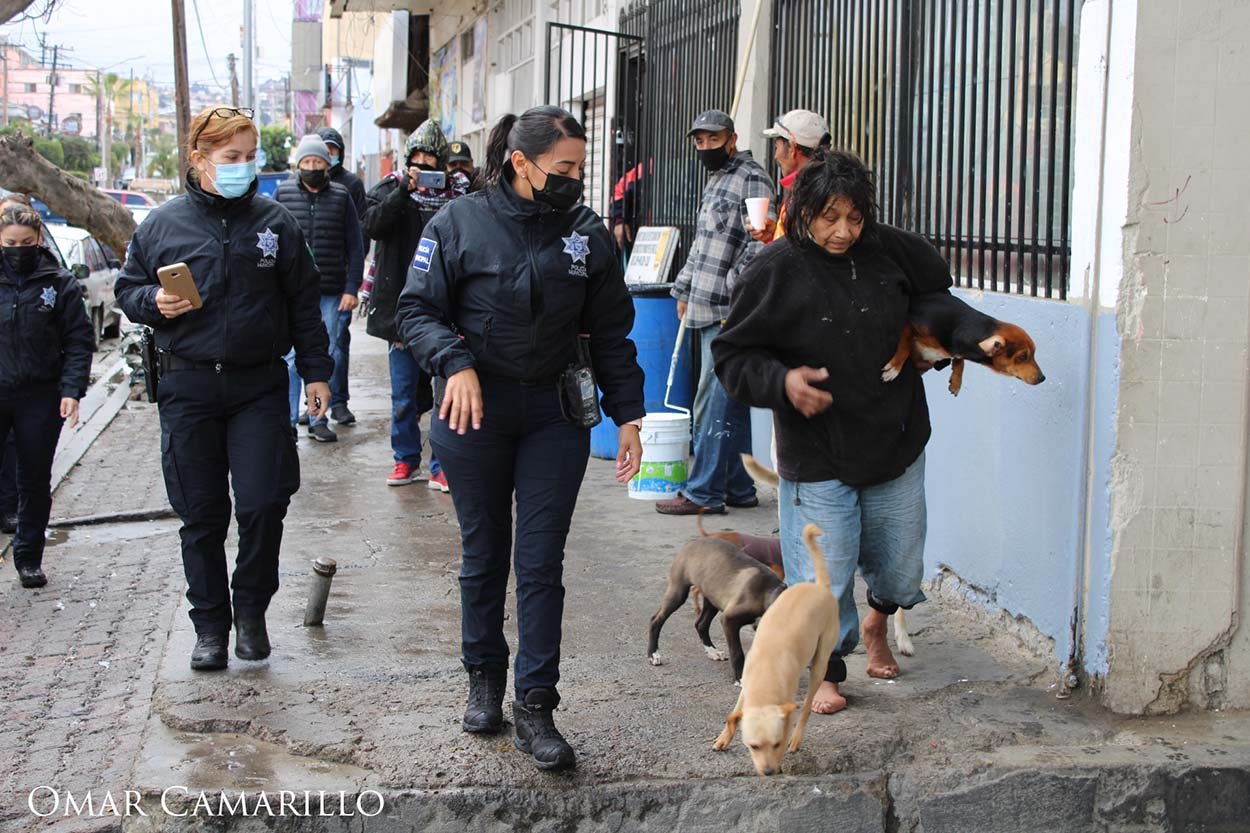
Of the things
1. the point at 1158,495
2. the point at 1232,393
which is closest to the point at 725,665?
the point at 1158,495

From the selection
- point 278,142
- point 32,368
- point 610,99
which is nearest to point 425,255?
point 32,368

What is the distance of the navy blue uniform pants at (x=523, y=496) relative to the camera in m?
4.02

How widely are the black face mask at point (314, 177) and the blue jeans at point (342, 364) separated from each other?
94 cm

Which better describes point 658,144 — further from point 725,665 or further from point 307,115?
point 307,115

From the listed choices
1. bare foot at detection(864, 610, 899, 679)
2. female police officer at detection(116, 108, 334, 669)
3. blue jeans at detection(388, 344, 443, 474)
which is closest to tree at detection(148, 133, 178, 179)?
blue jeans at detection(388, 344, 443, 474)

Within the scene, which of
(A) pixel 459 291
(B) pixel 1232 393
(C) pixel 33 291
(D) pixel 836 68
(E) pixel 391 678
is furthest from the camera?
(D) pixel 836 68

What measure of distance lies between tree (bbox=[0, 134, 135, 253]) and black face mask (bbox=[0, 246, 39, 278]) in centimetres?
990

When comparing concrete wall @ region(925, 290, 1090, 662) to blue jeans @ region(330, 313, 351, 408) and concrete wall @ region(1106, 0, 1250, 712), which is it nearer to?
concrete wall @ region(1106, 0, 1250, 712)

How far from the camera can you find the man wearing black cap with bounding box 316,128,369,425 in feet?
32.8

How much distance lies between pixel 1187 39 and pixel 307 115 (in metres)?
69.8

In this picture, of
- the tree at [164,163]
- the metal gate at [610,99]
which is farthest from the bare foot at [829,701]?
the tree at [164,163]

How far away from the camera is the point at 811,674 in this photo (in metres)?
4.11

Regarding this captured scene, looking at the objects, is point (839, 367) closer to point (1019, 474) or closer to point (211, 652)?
point (1019, 474)

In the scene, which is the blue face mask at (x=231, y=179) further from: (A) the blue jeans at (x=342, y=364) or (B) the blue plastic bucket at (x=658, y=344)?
(A) the blue jeans at (x=342, y=364)
